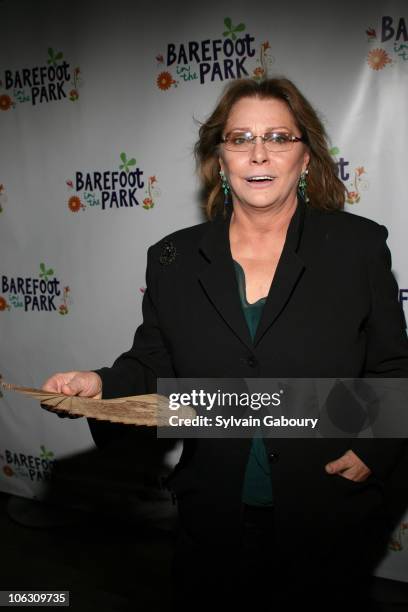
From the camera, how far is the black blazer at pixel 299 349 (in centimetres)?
128

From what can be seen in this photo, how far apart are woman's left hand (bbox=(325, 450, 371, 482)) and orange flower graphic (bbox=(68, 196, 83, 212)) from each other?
1.59 meters

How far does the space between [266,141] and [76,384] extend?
697 millimetres

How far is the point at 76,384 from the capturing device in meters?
1.27

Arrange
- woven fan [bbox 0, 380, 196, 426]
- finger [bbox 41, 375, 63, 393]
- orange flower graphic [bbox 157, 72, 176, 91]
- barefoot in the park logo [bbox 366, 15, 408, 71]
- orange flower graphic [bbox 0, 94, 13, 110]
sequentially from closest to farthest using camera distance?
woven fan [bbox 0, 380, 196, 426], finger [bbox 41, 375, 63, 393], barefoot in the park logo [bbox 366, 15, 408, 71], orange flower graphic [bbox 157, 72, 176, 91], orange flower graphic [bbox 0, 94, 13, 110]

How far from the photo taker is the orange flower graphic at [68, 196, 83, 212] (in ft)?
8.05

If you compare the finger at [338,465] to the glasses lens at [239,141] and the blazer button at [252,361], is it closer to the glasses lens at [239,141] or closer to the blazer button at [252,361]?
the blazer button at [252,361]

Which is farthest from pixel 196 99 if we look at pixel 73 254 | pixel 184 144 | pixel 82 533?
pixel 82 533

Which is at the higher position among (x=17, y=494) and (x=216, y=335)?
(x=216, y=335)

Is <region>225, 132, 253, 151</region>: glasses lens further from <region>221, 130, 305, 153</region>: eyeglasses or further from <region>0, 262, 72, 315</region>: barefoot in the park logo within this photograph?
<region>0, 262, 72, 315</region>: barefoot in the park logo

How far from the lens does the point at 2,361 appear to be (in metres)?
2.80

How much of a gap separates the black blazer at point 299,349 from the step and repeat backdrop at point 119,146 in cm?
70

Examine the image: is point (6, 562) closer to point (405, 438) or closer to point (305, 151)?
point (405, 438)

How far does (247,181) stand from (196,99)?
0.94 m

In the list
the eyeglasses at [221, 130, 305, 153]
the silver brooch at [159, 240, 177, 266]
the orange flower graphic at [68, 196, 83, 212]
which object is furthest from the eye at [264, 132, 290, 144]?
the orange flower graphic at [68, 196, 83, 212]
